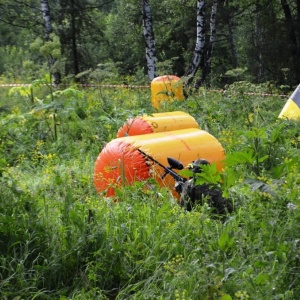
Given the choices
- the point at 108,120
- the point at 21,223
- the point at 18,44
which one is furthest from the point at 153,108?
the point at 18,44

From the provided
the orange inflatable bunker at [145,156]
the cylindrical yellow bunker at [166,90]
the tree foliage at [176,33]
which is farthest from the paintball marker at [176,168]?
the tree foliage at [176,33]

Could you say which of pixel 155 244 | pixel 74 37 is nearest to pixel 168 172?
pixel 155 244

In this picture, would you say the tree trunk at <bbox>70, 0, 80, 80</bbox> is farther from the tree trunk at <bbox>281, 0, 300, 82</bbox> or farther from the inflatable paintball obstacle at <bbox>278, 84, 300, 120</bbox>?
the inflatable paintball obstacle at <bbox>278, 84, 300, 120</bbox>

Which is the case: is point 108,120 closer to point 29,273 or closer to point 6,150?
point 6,150

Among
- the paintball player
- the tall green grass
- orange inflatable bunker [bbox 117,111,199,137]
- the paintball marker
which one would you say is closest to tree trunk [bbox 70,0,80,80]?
orange inflatable bunker [bbox 117,111,199,137]

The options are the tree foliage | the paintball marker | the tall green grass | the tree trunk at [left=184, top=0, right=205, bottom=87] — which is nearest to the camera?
the tall green grass

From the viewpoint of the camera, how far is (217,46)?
2436 centimetres

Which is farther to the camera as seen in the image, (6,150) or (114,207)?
(6,150)

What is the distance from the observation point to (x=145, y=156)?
202 inches

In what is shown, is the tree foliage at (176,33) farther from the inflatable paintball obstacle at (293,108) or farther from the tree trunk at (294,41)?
the inflatable paintball obstacle at (293,108)

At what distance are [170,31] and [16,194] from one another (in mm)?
21573

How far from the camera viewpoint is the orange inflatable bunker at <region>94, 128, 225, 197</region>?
16.6 ft

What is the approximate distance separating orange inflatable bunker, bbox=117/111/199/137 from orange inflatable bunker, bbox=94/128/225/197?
67cm

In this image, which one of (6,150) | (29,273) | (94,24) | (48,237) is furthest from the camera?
(94,24)
